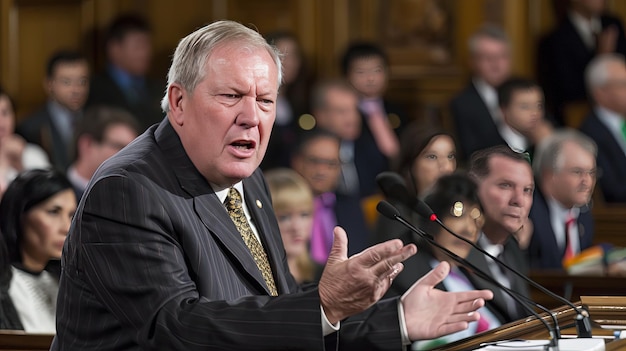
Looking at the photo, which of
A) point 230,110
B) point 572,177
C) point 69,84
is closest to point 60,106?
point 69,84

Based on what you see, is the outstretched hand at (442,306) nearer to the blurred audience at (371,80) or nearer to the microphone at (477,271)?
the microphone at (477,271)

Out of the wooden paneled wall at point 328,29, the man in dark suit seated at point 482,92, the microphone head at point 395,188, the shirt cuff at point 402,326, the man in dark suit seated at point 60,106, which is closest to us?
the shirt cuff at point 402,326

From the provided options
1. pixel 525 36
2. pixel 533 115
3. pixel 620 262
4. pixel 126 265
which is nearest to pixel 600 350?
pixel 126 265

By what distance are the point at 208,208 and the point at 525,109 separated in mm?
4813

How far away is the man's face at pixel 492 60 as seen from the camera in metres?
8.20

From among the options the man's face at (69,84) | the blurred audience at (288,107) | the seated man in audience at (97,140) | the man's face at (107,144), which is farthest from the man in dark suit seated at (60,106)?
the man's face at (107,144)

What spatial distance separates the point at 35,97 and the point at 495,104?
339cm

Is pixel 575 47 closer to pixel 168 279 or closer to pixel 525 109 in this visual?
pixel 525 109

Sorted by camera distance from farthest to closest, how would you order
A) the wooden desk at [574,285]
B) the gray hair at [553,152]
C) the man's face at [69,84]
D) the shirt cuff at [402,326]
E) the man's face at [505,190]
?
the man's face at [69,84]
the gray hair at [553,152]
the wooden desk at [574,285]
the man's face at [505,190]
the shirt cuff at [402,326]

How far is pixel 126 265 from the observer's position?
7.71 feet

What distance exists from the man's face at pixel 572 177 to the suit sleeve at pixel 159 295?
326 centimetres

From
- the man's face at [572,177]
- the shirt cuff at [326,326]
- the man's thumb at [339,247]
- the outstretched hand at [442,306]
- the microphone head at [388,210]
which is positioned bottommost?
the man's face at [572,177]

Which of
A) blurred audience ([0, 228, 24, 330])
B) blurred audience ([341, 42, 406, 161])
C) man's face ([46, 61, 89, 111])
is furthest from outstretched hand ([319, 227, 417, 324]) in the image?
blurred audience ([341, 42, 406, 161])

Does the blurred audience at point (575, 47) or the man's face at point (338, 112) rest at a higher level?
the blurred audience at point (575, 47)
